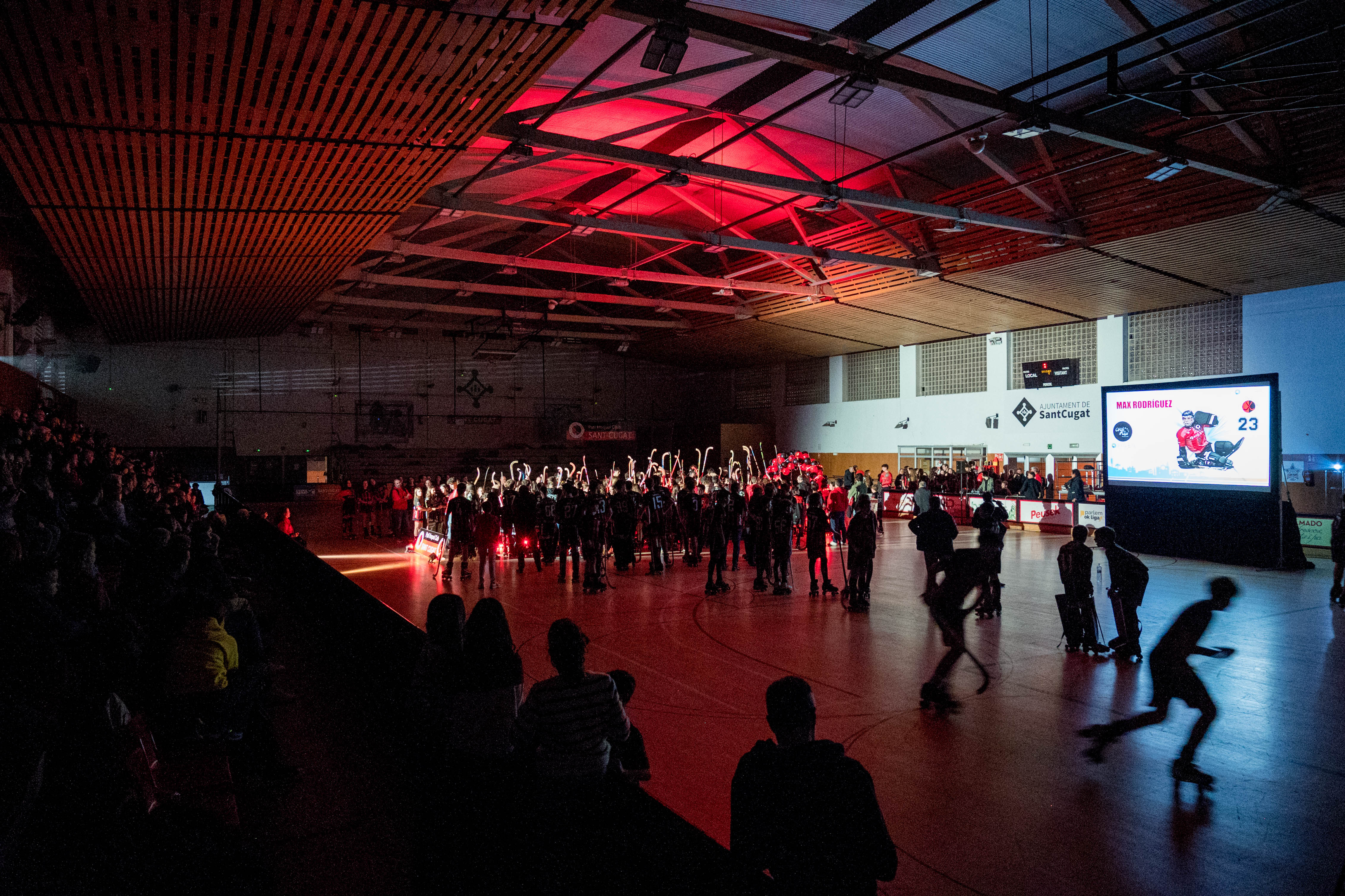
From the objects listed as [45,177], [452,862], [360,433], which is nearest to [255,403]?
[360,433]

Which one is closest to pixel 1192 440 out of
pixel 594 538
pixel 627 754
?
pixel 594 538

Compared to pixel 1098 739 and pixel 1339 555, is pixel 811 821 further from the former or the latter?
pixel 1339 555

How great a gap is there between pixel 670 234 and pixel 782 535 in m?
8.22

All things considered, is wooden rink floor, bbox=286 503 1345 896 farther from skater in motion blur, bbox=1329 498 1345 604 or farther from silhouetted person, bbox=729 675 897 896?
silhouetted person, bbox=729 675 897 896

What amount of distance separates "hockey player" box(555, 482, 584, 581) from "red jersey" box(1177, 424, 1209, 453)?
470 inches

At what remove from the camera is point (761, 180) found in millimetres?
13477

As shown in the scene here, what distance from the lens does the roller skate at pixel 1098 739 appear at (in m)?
5.63

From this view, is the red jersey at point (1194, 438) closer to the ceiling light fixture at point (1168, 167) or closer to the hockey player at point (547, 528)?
the ceiling light fixture at point (1168, 167)

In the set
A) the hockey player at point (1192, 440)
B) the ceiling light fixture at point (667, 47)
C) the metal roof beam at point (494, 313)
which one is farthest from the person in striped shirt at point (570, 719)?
the metal roof beam at point (494, 313)

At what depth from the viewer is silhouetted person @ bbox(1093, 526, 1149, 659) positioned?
25.7ft

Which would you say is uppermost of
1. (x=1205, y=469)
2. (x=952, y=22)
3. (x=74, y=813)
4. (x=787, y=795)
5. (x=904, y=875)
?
(x=952, y=22)

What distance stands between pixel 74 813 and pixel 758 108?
1291 centimetres

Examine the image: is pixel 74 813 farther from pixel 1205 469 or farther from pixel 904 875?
pixel 1205 469

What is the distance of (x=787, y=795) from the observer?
2.51 metres
